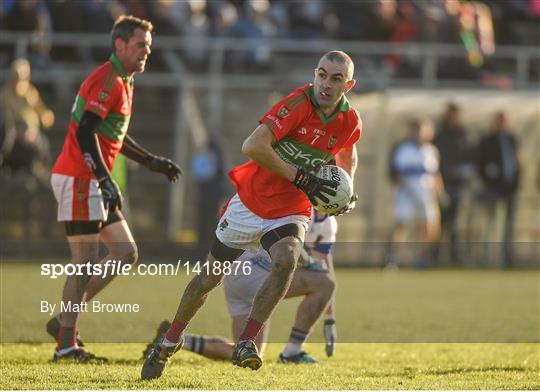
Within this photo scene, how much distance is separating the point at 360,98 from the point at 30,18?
4985mm

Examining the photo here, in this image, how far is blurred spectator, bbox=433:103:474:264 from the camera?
19734mm

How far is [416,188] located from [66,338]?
10.6 metres

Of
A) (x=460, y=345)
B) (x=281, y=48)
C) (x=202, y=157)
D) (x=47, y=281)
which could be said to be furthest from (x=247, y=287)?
(x=281, y=48)

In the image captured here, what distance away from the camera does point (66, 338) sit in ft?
29.8

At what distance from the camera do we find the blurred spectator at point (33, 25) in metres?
19.6

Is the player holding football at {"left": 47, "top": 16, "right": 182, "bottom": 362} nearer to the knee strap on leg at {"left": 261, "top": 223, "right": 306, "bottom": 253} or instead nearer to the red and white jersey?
the red and white jersey

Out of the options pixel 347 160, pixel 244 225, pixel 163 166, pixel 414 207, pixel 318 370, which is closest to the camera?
pixel 244 225

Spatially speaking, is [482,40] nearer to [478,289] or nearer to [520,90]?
[520,90]

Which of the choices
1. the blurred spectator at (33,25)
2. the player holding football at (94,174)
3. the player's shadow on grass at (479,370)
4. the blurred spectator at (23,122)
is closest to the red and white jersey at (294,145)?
the player holding football at (94,174)

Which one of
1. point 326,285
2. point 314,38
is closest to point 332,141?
point 326,285

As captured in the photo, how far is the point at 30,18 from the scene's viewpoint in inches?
773

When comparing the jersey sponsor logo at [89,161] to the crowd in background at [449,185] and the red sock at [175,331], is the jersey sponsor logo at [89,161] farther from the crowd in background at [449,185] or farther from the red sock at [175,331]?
the crowd in background at [449,185]

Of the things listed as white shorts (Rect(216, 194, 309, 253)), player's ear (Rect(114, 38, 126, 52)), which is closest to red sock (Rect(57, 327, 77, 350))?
white shorts (Rect(216, 194, 309, 253))

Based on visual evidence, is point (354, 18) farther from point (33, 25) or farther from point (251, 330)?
point (251, 330)
